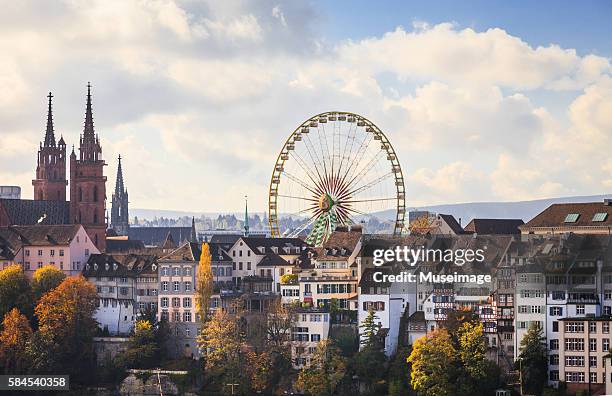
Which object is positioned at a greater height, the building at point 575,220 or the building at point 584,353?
the building at point 575,220

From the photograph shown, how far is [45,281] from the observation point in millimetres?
141875

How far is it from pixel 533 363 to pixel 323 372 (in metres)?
17.6

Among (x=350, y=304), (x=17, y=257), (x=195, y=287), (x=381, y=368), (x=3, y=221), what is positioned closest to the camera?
(x=381, y=368)

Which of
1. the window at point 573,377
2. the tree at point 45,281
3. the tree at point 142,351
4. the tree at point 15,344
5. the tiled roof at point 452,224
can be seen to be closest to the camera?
the window at point 573,377

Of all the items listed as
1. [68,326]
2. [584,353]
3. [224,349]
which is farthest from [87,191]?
[584,353]

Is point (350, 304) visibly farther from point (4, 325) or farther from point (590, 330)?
point (4, 325)

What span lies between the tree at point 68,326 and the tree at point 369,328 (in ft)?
93.4

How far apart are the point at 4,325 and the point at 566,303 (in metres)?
53.4

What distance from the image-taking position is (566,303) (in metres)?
109

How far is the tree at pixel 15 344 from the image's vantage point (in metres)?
133

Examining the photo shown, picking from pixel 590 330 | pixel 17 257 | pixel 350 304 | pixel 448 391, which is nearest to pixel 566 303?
pixel 590 330

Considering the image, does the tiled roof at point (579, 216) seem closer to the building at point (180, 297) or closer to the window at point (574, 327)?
the window at point (574, 327)

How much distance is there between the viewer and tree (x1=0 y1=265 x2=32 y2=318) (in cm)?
14050

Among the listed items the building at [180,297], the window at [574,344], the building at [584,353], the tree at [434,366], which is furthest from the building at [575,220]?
the building at [180,297]
